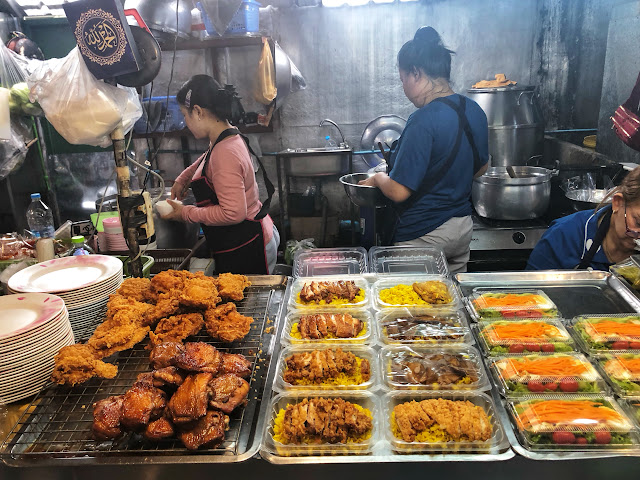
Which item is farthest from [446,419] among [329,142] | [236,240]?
[329,142]

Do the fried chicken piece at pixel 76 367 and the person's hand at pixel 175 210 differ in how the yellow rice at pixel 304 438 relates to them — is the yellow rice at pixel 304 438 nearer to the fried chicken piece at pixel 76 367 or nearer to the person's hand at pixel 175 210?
the fried chicken piece at pixel 76 367

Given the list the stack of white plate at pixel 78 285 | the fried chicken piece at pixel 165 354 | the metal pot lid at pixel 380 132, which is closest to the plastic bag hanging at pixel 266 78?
the metal pot lid at pixel 380 132

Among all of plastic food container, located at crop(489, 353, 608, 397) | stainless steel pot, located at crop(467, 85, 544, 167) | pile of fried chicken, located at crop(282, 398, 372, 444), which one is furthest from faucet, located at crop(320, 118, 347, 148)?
pile of fried chicken, located at crop(282, 398, 372, 444)

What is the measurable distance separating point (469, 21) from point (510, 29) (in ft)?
1.88

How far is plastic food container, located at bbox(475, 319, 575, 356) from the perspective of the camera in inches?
71.8

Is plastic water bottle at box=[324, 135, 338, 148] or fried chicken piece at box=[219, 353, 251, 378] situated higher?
plastic water bottle at box=[324, 135, 338, 148]

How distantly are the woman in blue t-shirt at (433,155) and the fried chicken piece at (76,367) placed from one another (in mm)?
2103

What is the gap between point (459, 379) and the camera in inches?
66.2

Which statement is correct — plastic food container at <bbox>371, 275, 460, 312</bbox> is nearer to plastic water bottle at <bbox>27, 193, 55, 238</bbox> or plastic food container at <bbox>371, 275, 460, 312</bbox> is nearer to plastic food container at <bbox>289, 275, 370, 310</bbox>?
plastic food container at <bbox>289, 275, 370, 310</bbox>

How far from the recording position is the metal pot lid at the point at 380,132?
21.0ft

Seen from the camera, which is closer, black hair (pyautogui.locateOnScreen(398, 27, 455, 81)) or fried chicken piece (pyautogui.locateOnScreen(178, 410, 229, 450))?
fried chicken piece (pyautogui.locateOnScreen(178, 410, 229, 450))

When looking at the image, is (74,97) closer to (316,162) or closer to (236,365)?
(236,365)

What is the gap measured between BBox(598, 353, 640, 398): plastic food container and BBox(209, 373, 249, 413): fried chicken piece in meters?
1.31

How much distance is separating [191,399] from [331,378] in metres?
0.52
